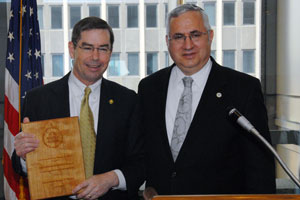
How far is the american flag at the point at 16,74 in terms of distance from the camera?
3959mm

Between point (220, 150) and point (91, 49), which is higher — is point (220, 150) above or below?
below

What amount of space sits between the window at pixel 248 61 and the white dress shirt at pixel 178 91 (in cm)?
373

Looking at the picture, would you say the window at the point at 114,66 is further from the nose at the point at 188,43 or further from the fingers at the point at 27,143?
the fingers at the point at 27,143

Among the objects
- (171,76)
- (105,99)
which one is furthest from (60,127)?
(171,76)

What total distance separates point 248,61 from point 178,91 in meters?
3.89

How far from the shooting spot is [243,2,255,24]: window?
562 centimetres

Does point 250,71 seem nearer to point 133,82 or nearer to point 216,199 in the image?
point 133,82

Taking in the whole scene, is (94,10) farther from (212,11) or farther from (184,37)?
(184,37)

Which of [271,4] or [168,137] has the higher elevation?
[271,4]

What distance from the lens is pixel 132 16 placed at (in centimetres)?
549

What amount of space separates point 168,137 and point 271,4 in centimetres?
430

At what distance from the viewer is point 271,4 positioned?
5574mm

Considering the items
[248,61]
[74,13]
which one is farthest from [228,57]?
[74,13]

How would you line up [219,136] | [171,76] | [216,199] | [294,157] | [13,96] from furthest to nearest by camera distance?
[294,157] < [13,96] < [171,76] < [219,136] < [216,199]
